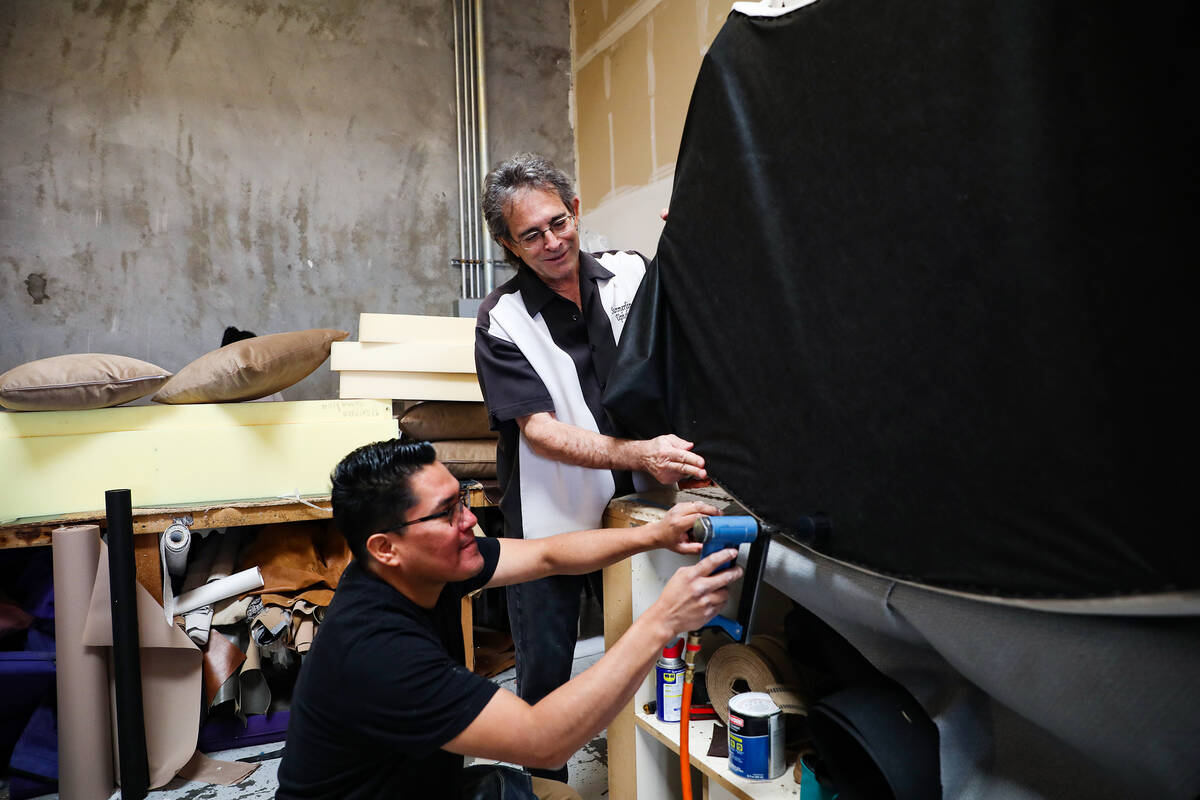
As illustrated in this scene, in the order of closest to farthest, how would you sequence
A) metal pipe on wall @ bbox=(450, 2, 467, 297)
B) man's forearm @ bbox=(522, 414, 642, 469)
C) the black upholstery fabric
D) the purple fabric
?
the black upholstery fabric → man's forearm @ bbox=(522, 414, 642, 469) → the purple fabric → metal pipe on wall @ bbox=(450, 2, 467, 297)

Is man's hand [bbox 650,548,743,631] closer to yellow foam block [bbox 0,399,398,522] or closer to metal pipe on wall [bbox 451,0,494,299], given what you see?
yellow foam block [bbox 0,399,398,522]

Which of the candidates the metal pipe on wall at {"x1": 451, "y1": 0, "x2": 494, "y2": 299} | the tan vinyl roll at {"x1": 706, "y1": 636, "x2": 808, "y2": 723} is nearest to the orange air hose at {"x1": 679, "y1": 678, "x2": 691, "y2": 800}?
the tan vinyl roll at {"x1": 706, "y1": 636, "x2": 808, "y2": 723}

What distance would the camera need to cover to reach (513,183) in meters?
1.56

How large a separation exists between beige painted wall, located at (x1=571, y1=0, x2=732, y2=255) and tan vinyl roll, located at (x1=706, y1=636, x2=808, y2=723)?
1975mm

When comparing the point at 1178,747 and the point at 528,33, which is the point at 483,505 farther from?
the point at 528,33

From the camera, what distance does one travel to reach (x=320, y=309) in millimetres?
3303

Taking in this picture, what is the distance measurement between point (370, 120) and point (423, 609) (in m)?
2.85

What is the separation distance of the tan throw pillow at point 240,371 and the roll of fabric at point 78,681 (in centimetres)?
50

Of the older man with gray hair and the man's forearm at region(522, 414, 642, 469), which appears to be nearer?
the man's forearm at region(522, 414, 642, 469)

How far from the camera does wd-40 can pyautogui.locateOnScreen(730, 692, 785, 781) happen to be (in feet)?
3.55

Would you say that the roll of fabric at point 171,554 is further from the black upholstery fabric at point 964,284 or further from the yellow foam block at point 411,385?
the black upholstery fabric at point 964,284

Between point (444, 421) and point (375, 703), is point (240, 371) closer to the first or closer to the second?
point (444, 421)

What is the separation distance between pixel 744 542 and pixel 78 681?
190 cm

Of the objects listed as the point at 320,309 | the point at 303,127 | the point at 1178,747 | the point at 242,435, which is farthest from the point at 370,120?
the point at 1178,747
